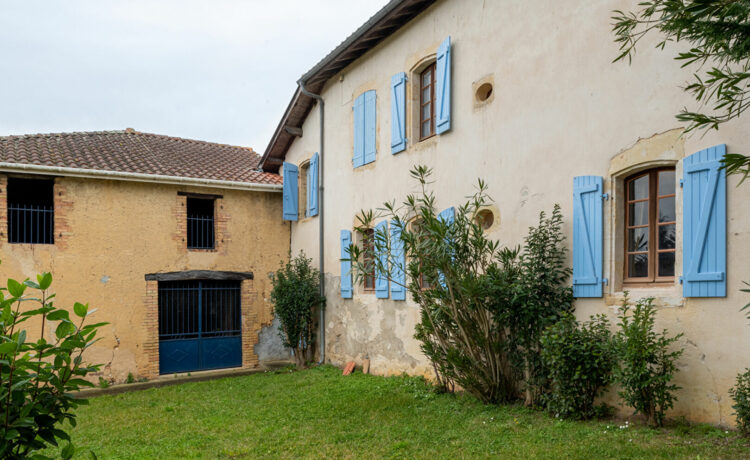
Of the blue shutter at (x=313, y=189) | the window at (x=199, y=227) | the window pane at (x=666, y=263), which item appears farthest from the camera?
the window at (x=199, y=227)

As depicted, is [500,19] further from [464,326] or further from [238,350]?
[238,350]

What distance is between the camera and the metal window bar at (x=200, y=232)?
41.2 feet

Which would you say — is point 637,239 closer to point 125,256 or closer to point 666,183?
point 666,183

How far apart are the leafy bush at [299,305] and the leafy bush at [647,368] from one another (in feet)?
25.0

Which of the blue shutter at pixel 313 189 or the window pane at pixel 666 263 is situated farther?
the blue shutter at pixel 313 189

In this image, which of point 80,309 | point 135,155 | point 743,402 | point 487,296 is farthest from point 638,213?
point 135,155

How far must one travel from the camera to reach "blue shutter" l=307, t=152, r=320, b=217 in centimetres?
1230

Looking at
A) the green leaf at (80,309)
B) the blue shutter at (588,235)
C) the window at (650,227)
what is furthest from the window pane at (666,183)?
the green leaf at (80,309)

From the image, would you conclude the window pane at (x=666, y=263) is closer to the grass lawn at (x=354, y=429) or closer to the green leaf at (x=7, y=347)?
the grass lawn at (x=354, y=429)

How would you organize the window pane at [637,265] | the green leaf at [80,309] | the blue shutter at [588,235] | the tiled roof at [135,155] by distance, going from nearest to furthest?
the green leaf at [80,309]
the window pane at [637,265]
the blue shutter at [588,235]
the tiled roof at [135,155]

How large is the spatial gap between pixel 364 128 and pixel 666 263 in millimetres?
6410

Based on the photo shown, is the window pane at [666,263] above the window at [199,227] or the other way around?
the other way around

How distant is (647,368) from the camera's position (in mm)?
5188

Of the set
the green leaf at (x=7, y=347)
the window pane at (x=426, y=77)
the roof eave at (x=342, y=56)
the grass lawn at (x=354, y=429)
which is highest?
the roof eave at (x=342, y=56)
